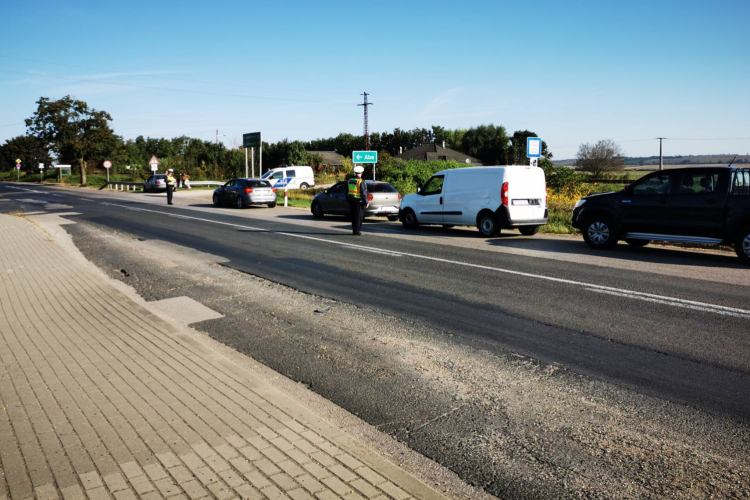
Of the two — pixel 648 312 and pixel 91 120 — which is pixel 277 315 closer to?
pixel 648 312

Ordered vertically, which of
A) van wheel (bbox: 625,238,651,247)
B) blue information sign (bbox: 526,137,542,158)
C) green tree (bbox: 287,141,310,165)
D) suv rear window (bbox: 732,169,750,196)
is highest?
green tree (bbox: 287,141,310,165)

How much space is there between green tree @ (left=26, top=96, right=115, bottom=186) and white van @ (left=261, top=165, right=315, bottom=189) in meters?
31.0

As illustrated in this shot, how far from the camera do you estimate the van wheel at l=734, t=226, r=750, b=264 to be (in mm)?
11312

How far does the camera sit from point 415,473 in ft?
12.2

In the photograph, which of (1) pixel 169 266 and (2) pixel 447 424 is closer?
(2) pixel 447 424

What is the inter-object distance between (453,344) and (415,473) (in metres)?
2.72

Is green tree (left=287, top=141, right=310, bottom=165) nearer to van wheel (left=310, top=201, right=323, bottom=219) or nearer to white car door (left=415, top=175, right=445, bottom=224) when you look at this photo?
van wheel (left=310, top=201, right=323, bottom=219)

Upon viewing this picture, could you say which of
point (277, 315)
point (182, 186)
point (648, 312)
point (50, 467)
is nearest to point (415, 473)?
point (50, 467)

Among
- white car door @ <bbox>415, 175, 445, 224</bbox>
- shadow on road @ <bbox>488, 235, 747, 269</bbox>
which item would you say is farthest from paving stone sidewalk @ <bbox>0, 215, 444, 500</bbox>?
white car door @ <bbox>415, 175, 445, 224</bbox>

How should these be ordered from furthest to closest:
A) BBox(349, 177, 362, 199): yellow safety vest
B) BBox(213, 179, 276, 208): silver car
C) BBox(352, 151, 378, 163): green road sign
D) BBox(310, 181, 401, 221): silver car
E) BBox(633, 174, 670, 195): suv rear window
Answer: BBox(352, 151, 378, 163): green road sign, BBox(213, 179, 276, 208): silver car, BBox(310, 181, 401, 221): silver car, BBox(349, 177, 362, 199): yellow safety vest, BBox(633, 174, 670, 195): suv rear window

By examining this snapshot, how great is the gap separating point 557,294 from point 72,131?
6833 cm

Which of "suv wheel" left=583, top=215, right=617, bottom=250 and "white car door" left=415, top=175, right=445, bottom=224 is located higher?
"white car door" left=415, top=175, right=445, bottom=224

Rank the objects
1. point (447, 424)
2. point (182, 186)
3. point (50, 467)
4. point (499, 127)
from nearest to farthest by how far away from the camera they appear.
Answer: point (50, 467), point (447, 424), point (182, 186), point (499, 127)

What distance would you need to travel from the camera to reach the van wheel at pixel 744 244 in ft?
37.1
